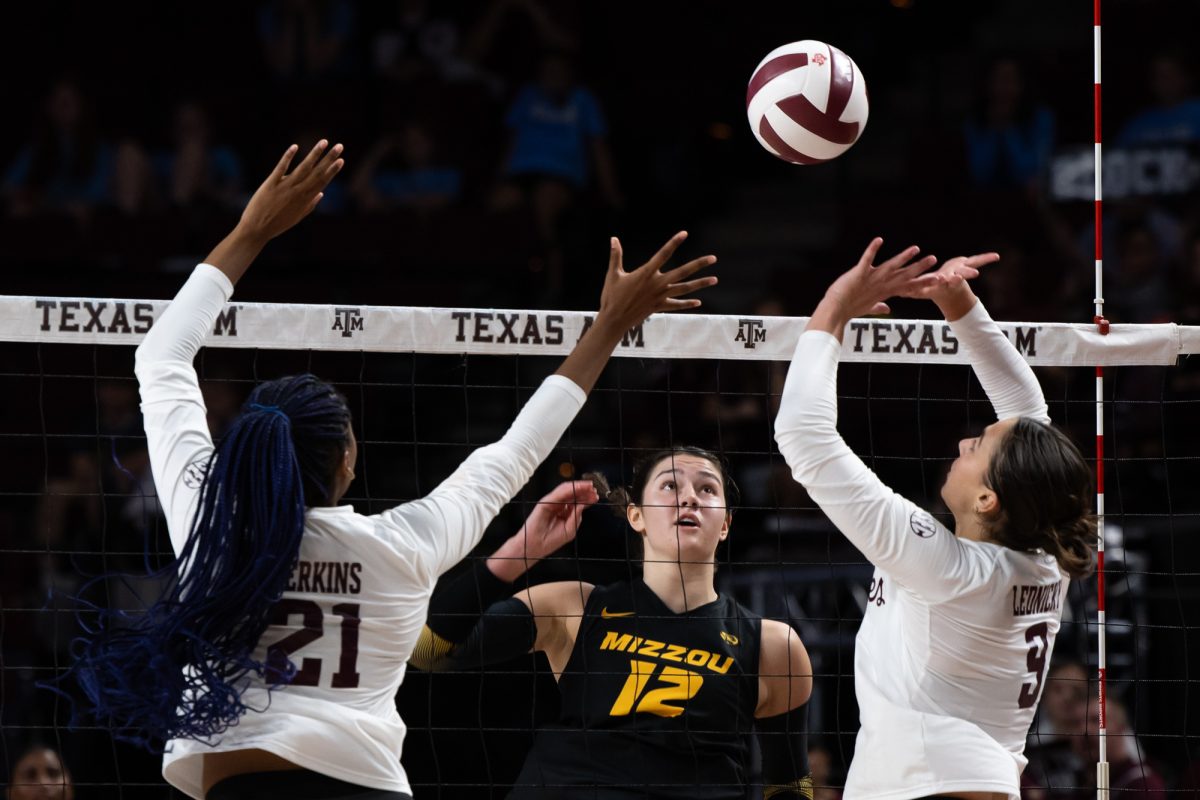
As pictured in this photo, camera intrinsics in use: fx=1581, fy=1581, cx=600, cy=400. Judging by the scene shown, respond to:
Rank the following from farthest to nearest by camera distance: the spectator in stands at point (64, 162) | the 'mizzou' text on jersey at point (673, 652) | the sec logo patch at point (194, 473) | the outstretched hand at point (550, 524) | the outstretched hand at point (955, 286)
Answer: the spectator in stands at point (64, 162)
the 'mizzou' text on jersey at point (673, 652)
the outstretched hand at point (550, 524)
the outstretched hand at point (955, 286)
the sec logo patch at point (194, 473)

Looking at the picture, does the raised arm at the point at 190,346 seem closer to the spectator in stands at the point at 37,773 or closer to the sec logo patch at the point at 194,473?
the sec logo patch at the point at 194,473

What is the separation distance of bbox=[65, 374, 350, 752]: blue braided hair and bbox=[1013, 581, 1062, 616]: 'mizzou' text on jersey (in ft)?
5.43

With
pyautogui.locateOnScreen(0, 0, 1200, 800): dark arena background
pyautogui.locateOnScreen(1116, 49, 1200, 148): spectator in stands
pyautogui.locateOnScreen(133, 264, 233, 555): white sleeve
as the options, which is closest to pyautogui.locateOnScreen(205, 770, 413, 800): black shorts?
pyautogui.locateOnScreen(133, 264, 233, 555): white sleeve

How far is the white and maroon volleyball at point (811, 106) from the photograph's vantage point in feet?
16.0

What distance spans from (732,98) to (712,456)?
7.48 m

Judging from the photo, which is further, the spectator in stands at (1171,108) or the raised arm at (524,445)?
the spectator in stands at (1171,108)

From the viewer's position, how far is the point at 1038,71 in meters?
11.1

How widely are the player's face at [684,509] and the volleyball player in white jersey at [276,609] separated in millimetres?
1684

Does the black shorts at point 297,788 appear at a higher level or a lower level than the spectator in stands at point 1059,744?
higher

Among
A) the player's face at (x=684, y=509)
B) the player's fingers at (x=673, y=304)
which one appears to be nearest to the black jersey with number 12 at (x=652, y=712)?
the player's face at (x=684, y=509)

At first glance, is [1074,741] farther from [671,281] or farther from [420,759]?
[671,281]

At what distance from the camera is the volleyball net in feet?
16.0

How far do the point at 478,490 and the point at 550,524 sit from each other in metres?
1.28

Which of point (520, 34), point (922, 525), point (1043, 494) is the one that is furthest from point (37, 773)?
point (520, 34)
